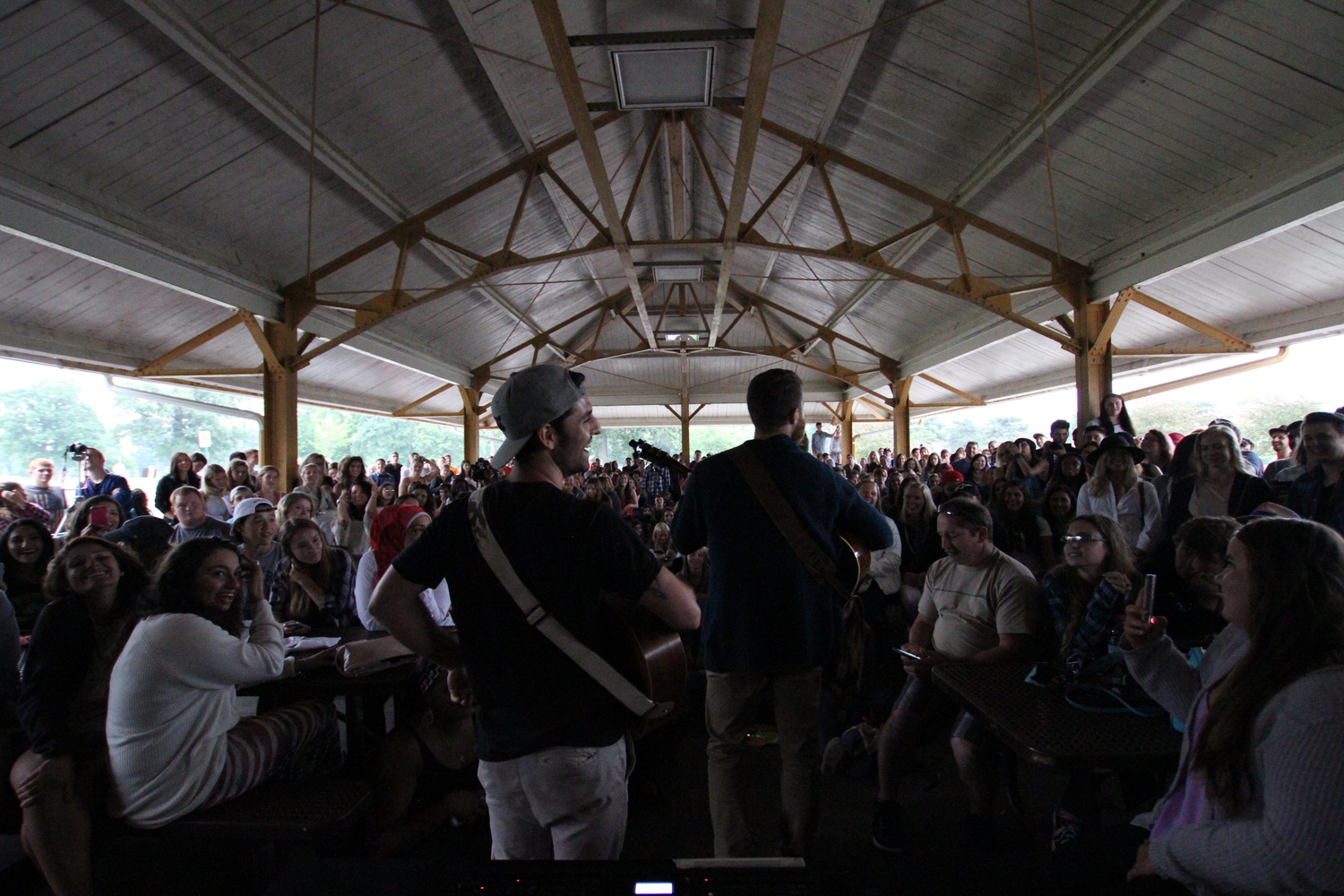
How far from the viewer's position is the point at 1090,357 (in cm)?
763

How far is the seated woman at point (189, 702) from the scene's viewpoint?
1.90m

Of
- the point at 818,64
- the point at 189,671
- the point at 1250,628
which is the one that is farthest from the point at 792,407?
the point at 818,64

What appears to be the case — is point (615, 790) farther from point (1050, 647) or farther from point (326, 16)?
point (326, 16)

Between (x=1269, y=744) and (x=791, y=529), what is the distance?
1.06 meters

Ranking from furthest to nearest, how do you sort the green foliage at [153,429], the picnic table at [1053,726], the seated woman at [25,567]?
1. the green foliage at [153,429]
2. the seated woman at [25,567]
3. the picnic table at [1053,726]

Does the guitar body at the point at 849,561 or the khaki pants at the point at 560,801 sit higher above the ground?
the guitar body at the point at 849,561

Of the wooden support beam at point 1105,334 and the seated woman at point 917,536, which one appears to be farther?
the wooden support beam at point 1105,334

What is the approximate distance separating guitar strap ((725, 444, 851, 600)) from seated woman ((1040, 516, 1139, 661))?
3.54 ft

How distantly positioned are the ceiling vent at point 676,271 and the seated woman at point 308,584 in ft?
23.7

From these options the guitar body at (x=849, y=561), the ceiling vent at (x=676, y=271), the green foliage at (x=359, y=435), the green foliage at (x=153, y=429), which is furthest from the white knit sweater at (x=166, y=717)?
the green foliage at (x=359, y=435)

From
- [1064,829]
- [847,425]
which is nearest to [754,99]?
[1064,829]

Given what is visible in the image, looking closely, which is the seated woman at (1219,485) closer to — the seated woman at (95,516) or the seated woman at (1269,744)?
the seated woman at (1269,744)

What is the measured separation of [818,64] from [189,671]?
265 inches

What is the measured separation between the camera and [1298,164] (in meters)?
4.85
